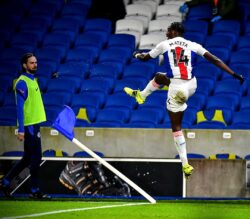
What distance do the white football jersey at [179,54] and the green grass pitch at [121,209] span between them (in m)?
1.60

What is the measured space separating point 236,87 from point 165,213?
626cm

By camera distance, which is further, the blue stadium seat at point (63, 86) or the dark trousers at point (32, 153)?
the blue stadium seat at point (63, 86)

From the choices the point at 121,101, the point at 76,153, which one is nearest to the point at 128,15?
the point at 121,101

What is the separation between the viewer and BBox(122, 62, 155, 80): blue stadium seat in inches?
661

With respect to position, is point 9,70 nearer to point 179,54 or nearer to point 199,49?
point 179,54

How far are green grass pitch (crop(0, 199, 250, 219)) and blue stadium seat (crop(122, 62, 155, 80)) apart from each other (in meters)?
5.34

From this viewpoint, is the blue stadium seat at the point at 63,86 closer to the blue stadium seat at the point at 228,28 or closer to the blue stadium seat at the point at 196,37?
the blue stadium seat at the point at 196,37

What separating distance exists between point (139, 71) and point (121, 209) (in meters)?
6.59

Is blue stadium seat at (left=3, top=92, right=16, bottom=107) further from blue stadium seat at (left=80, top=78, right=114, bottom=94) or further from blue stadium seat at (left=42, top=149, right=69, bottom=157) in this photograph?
blue stadium seat at (left=42, top=149, right=69, bottom=157)

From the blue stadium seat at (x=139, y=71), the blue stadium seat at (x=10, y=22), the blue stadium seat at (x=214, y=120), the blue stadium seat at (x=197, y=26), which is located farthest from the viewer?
the blue stadium seat at (x=10, y=22)

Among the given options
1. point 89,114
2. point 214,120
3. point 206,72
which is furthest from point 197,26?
point 89,114

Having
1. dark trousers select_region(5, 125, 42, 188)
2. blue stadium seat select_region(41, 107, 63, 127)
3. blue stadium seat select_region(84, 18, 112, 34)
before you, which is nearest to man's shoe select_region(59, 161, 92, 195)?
dark trousers select_region(5, 125, 42, 188)

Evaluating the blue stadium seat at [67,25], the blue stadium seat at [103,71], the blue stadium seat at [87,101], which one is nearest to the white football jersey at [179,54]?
the blue stadium seat at [87,101]

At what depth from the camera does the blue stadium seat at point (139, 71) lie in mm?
16781
